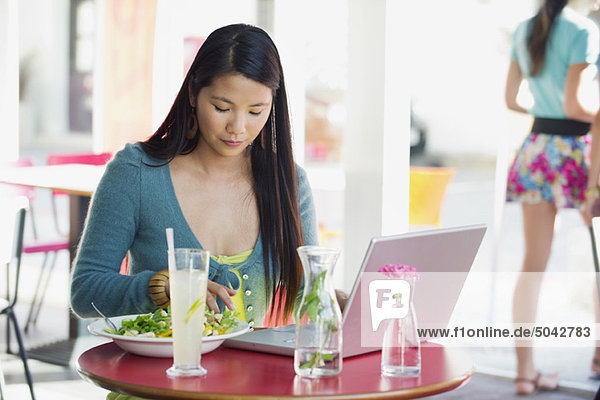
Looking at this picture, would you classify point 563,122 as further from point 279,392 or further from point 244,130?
point 279,392

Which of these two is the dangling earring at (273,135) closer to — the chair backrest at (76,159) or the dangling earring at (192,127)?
the dangling earring at (192,127)

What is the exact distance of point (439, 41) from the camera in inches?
284

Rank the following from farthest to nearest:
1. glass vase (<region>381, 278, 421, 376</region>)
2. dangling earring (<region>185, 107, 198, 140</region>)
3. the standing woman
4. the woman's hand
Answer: the standing woman
dangling earring (<region>185, 107, 198, 140</region>)
the woman's hand
glass vase (<region>381, 278, 421, 376</region>)

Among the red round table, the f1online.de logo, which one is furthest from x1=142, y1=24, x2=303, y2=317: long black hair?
the f1online.de logo

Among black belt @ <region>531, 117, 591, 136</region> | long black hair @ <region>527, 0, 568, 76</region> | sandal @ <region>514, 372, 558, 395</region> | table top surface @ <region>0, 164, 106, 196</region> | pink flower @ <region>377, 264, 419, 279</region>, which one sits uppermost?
long black hair @ <region>527, 0, 568, 76</region>

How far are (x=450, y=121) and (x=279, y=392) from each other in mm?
11301

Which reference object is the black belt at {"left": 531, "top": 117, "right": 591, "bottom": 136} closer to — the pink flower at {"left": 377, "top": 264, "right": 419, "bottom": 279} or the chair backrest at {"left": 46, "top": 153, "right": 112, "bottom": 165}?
the pink flower at {"left": 377, "top": 264, "right": 419, "bottom": 279}

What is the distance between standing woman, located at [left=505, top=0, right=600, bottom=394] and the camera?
3.12 metres

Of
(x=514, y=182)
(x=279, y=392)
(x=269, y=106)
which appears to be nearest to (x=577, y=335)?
(x=514, y=182)

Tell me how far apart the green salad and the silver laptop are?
4 centimetres

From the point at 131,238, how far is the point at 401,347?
71cm

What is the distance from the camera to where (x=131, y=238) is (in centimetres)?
172

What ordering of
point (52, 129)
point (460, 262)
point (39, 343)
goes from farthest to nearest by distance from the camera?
point (52, 129) < point (39, 343) < point (460, 262)

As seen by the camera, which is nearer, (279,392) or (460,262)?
(279,392)
